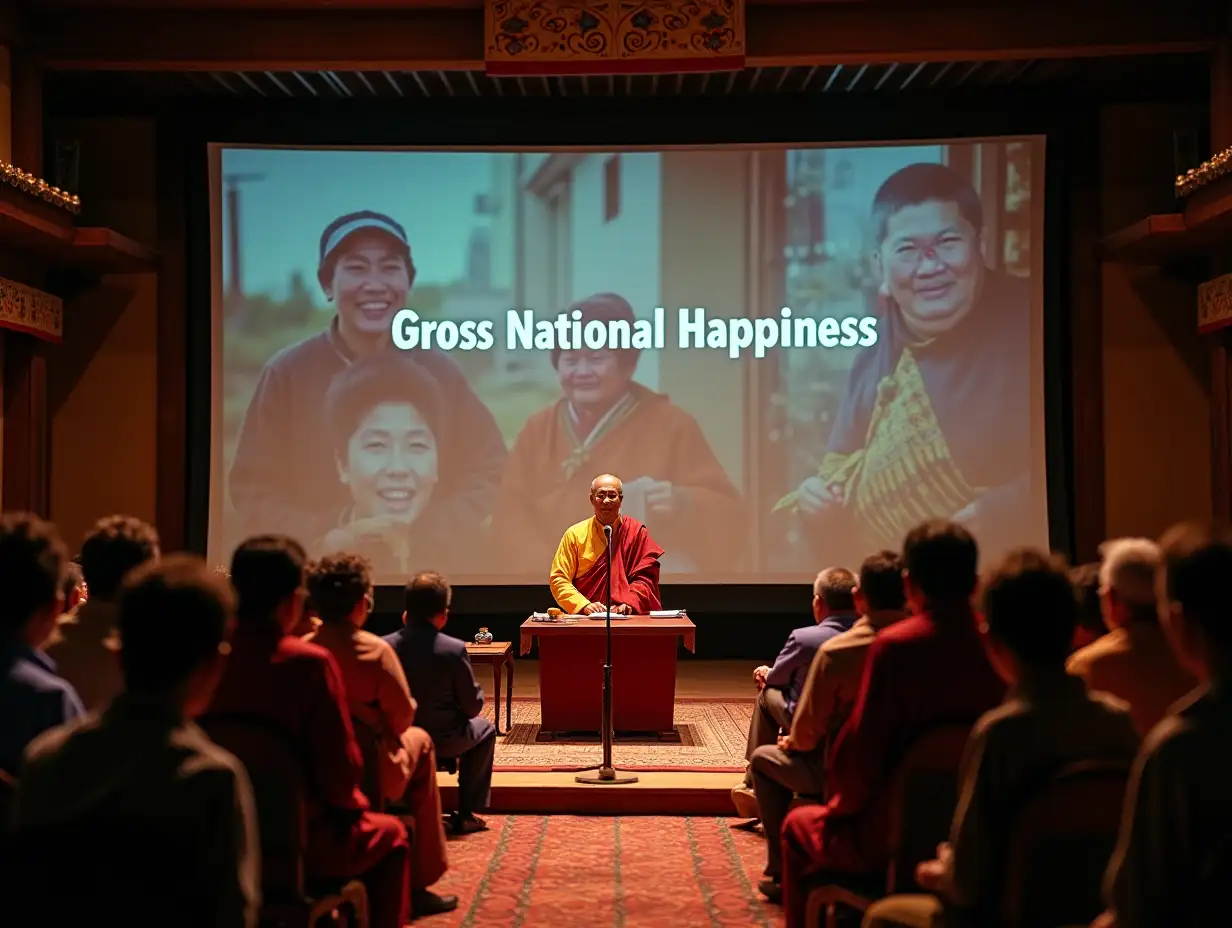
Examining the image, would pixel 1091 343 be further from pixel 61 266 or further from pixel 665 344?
pixel 61 266

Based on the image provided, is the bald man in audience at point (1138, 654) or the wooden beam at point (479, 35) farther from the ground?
the wooden beam at point (479, 35)

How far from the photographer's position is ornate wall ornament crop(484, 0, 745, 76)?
7.28m

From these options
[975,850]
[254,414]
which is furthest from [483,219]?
[975,850]

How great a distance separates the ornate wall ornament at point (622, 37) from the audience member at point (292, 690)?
219 inches

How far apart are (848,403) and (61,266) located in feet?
17.8

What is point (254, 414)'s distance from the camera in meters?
8.26

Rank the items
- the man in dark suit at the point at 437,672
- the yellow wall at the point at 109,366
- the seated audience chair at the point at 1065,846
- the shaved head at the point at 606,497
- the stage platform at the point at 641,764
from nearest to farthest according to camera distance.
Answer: the seated audience chair at the point at 1065,846, the man in dark suit at the point at 437,672, the stage platform at the point at 641,764, the shaved head at the point at 606,497, the yellow wall at the point at 109,366

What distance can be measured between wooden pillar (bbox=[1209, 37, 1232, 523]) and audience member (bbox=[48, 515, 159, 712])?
6891mm

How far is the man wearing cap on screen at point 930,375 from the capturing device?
Answer: 807 cm

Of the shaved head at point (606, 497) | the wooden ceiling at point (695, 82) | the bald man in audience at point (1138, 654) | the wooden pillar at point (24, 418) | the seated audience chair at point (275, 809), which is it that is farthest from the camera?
the wooden ceiling at point (695, 82)

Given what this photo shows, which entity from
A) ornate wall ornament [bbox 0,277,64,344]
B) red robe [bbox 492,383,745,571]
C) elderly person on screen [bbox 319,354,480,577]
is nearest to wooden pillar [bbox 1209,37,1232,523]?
red robe [bbox 492,383,745,571]

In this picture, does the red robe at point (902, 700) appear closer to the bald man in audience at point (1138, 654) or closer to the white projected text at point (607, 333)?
the bald man in audience at point (1138, 654)

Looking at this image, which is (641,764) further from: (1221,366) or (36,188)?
(1221,366)

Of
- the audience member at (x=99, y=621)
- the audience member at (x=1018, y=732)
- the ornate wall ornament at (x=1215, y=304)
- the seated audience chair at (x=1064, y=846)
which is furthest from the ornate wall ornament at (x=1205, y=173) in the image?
the audience member at (x=99, y=621)
